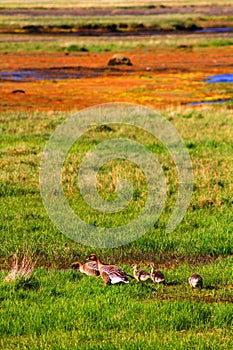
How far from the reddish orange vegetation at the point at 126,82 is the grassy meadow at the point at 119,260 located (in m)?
13.7

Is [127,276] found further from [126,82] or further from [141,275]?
[126,82]

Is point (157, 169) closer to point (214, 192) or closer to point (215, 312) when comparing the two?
point (214, 192)

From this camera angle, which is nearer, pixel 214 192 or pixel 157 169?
pixel 214 192

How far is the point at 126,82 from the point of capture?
4697cm

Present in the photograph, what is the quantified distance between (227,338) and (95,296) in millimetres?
1991

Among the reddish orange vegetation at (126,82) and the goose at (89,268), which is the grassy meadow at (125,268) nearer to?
the goose at (89,268)

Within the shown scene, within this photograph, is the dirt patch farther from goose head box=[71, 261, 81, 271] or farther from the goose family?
the goose family

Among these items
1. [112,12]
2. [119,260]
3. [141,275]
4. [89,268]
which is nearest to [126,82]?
[119,260]

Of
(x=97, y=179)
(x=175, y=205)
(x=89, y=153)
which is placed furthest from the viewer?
(x=89, y=153)

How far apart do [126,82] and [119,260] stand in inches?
1398

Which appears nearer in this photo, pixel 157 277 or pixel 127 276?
pixel 157 277

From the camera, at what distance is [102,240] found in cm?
1296

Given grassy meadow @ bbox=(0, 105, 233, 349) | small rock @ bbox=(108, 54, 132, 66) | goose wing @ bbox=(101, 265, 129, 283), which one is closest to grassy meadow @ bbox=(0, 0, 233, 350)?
grassy meadow @ bbox=(0, 105, 233, 349)

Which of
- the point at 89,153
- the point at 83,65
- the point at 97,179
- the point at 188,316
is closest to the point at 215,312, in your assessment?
the point at 188,316
